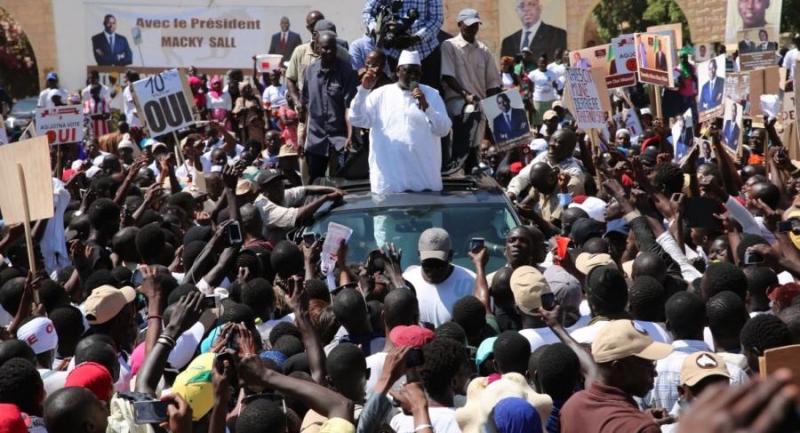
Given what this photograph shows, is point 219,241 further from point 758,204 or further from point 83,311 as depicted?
point 758,204

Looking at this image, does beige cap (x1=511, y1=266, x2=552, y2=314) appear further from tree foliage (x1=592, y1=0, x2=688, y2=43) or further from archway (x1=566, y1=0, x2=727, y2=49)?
tree foliage (x1=592, y1=0, x2=688, y2=43)

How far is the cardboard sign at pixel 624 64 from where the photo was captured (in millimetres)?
16219

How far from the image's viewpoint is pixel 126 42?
31016 mm

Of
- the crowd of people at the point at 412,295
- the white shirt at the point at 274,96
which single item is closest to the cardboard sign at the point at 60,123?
the crowd of people at the point at 412,295

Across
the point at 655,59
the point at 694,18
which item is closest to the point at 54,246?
the point at 655,59

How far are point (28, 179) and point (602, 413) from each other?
18.0 feet

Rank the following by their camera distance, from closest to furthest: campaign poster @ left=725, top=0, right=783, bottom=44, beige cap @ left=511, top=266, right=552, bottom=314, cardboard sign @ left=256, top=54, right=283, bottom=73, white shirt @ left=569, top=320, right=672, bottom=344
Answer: white shirt @ left=569, top=320, right=672, bottom=344, beige cap @ left=511, top=266, right=552, bottom=314, campaign poster @ left=725, top=0, right=783, bottom=44, cardboard sign @ left=256, top=54, right=283, bottom=73

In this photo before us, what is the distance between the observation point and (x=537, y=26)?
3142 centimetres

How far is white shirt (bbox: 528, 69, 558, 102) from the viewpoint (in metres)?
22.3

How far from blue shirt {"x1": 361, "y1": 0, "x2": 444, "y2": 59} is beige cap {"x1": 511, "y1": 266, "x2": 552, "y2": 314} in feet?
17.1

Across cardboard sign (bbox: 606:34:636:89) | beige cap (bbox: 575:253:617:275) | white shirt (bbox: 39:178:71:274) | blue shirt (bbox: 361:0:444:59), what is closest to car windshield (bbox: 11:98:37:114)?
cardboard sign (bbox: 606:34:636:89)

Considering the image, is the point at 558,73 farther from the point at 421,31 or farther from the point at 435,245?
the point at 435,245

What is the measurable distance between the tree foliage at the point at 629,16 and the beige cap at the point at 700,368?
33691 millimetres

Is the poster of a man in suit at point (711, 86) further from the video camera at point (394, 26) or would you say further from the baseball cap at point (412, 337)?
the baseball cap at point (412, 337)
